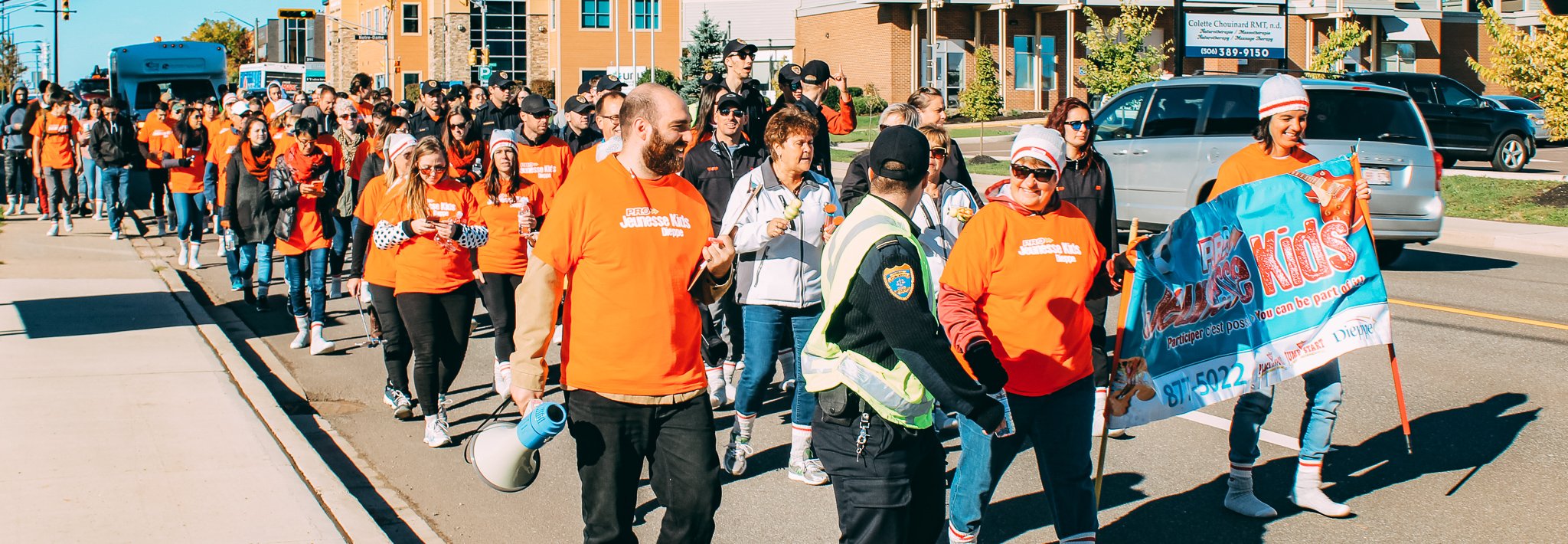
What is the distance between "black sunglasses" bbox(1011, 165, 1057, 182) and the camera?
4586 millimetres

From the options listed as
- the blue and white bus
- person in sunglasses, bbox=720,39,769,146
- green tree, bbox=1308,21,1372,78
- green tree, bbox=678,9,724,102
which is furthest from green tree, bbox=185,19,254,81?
person in sunglasses, bbox=720,39,769,146

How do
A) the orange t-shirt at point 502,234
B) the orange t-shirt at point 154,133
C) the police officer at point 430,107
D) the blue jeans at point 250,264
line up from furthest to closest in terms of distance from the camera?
1. the orange t-shirt at point 154,133
2. the police officer at point 430,107
3. the blue jeans at point 250,264
4. the orange t-shirt at point 502,234

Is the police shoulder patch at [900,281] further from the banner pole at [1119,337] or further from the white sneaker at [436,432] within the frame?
the white sneaker at [436,432]

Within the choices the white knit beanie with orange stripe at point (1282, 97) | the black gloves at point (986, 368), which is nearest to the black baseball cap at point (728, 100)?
the white knit beanie with orange stripe at point (1282, 97)

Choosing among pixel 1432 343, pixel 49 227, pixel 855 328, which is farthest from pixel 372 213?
pixel 49 227

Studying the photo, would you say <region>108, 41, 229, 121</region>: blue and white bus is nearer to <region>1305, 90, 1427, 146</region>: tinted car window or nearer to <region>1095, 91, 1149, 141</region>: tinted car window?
<region>1095, 91, 1149, 141</region>: tinted car window

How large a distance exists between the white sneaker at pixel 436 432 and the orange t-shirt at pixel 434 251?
724 millimetres

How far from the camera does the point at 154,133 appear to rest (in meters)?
16.0

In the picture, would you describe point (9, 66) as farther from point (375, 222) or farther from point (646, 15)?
point (375, 222)

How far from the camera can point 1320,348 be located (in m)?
5.54

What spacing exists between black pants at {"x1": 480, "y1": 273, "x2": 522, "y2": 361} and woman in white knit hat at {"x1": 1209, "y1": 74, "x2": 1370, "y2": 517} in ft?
13.6

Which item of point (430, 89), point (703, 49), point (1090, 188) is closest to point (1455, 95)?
point (430, 89)

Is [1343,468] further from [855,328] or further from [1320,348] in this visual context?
[855,328]

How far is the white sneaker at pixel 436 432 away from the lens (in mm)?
7348
